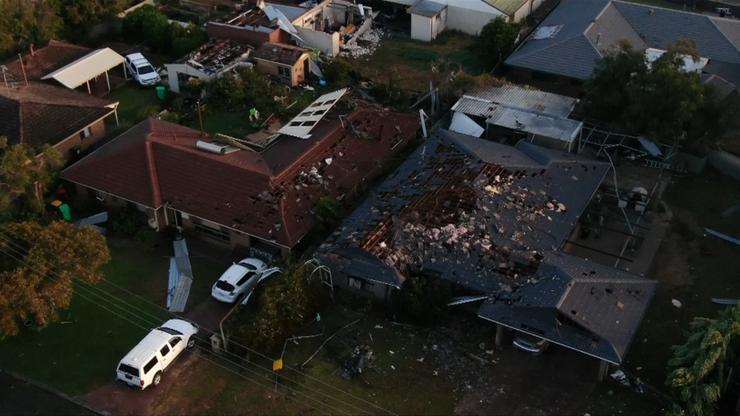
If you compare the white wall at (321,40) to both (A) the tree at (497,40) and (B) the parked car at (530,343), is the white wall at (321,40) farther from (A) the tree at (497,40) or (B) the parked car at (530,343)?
(B) the parked car at (530,343)

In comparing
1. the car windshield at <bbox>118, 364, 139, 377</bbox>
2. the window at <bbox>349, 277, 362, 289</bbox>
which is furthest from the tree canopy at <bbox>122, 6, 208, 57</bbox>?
the car windshield at <bbox>118, 364, 139, 377</bbox>

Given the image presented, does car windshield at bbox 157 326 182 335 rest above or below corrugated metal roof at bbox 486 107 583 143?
below

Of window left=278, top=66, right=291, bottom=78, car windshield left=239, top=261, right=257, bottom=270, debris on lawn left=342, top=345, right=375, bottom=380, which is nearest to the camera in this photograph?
debris on lawn left=342, top=345, right=375, bottom=380

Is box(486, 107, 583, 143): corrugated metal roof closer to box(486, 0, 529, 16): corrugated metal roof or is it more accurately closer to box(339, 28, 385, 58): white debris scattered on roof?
box(339, 28, 385, 58): white debris scattered on roof

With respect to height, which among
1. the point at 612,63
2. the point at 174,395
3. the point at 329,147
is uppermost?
the point at 612,63

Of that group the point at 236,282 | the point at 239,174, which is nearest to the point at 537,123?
the point at 239,174

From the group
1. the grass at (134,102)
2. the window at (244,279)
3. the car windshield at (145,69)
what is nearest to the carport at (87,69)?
the grass at (134,102)

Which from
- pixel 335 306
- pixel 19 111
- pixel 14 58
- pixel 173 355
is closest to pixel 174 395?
pixel 173 355

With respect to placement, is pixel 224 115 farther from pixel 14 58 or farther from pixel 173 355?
pixel 173 355
